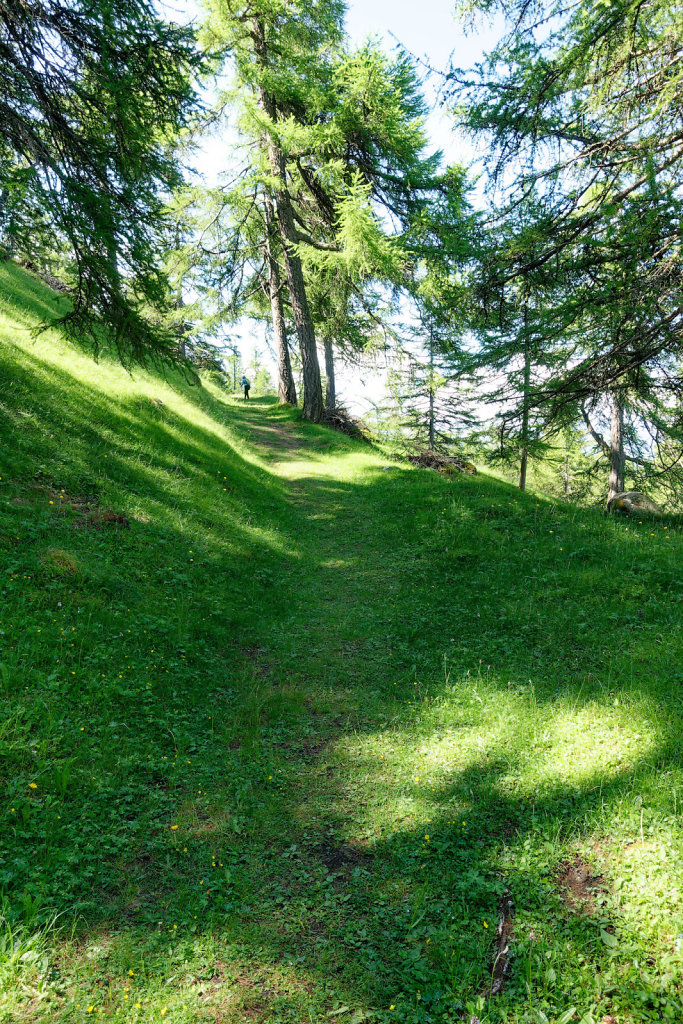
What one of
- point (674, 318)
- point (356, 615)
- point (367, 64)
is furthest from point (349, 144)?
→ point (356, 615)

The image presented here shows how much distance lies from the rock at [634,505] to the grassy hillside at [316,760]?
4.55 feet

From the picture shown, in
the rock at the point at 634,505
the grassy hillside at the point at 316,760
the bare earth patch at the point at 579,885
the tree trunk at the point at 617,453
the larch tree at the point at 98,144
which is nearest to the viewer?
the grassy hillside at the point at 316,760

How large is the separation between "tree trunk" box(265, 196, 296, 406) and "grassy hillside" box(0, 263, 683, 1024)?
1304 cm

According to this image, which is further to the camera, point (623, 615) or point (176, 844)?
point (623, 615)

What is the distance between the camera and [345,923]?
11.8 ft

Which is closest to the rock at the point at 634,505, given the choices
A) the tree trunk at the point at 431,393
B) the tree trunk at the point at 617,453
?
the tree trunk at the point at 617,453

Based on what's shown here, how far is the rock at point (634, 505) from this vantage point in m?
11.0

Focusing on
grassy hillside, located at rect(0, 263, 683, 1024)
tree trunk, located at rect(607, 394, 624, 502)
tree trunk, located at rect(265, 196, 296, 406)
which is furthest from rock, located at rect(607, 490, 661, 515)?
tree trunk, located at rect(265, 196, 296, 406)

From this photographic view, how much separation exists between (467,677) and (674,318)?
5135 mm

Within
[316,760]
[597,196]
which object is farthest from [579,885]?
[597,196]

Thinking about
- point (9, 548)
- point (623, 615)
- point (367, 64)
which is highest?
point (367, 64)

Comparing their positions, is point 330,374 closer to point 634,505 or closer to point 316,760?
point 634,505

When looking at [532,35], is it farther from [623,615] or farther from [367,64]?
[367,64]

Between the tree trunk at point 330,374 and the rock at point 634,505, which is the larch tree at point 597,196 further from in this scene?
the tree trunk at point 330,374
